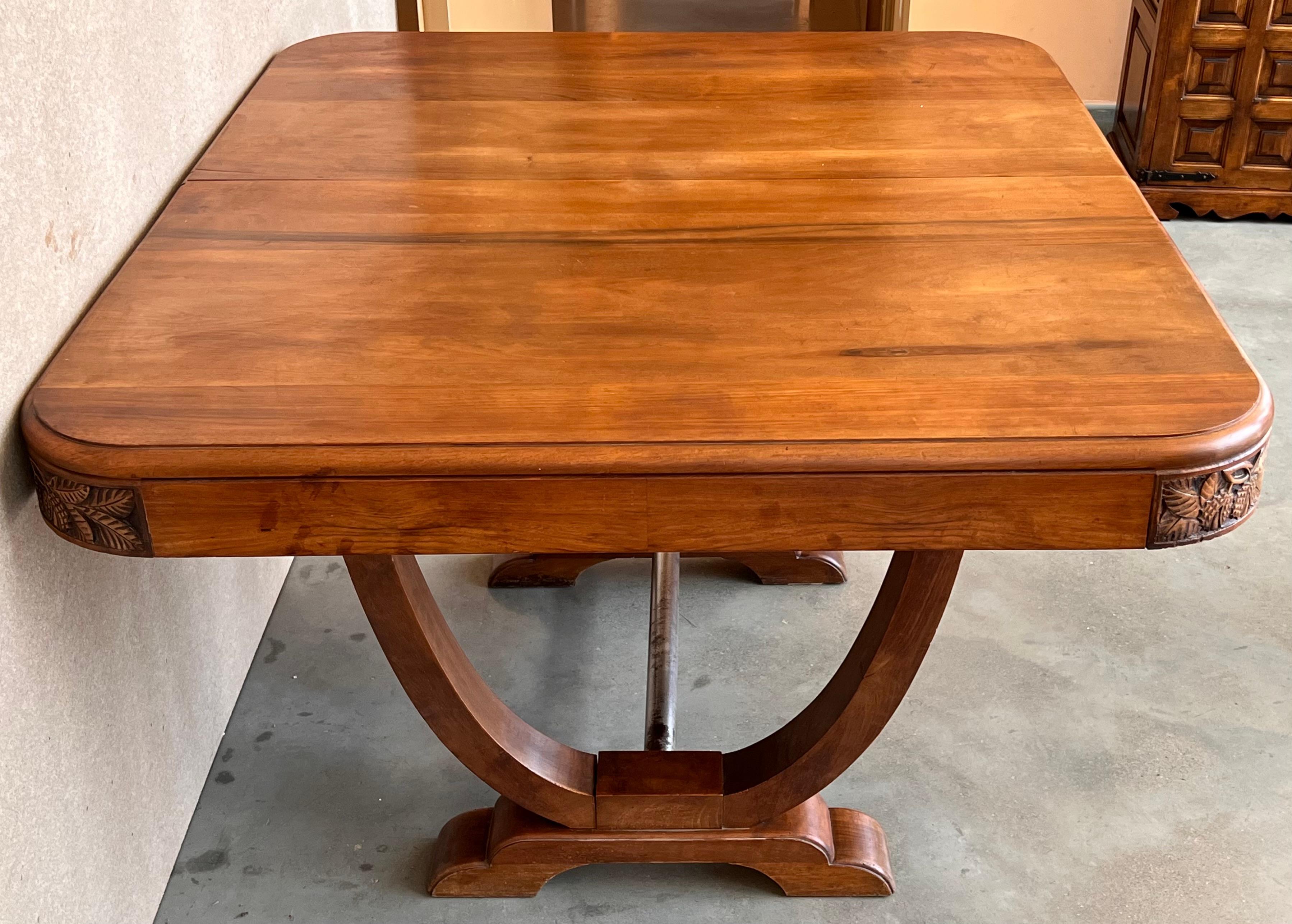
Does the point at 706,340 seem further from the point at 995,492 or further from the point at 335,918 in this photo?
the point at 335,918

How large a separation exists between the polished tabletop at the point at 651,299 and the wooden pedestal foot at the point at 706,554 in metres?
0.73

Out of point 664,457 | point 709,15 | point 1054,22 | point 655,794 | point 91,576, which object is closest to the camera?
point 664,457

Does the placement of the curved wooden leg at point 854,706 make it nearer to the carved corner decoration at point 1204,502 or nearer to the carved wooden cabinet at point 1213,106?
the carved corner decoration at point 1204,502

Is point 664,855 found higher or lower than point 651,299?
lower

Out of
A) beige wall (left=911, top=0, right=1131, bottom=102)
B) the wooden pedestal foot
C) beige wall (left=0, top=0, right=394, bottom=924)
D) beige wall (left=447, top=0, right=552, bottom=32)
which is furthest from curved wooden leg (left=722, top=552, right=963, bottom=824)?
beige wall (left=911, top=0, right=1131, bottom=102)

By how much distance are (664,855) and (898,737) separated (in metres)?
0.42

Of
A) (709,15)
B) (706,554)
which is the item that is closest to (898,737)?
(706,554)

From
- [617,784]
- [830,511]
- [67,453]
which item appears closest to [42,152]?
[67,453]

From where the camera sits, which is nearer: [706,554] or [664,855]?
[664,855]

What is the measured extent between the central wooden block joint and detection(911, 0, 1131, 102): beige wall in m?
2.66

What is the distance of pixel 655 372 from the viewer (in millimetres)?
Answer: 1136

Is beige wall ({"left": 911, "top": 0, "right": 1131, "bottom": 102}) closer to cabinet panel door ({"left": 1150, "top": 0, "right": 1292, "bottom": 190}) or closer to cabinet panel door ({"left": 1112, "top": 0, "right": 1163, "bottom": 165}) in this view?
cabinet panel door ({"left": 1112, "top": 0, "right": 1163, "bottom": 165})

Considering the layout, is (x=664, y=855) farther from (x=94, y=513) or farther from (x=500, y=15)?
(x=500, y=15)

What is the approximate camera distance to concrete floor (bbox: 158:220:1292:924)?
62.3 inches
